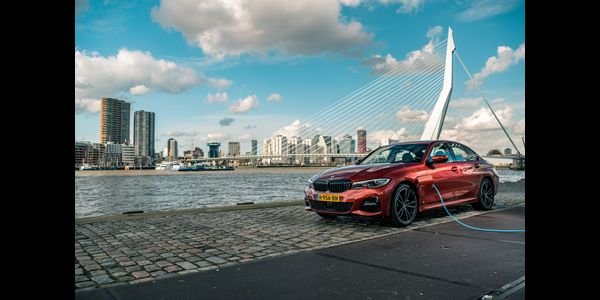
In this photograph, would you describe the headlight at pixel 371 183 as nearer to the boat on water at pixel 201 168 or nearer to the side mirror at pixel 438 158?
the side mirror at pixel 438 158

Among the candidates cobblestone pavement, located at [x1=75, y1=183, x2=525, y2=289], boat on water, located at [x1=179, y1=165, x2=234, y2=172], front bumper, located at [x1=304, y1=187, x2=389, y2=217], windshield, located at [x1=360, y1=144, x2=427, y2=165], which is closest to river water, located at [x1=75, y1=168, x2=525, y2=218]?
cobblestone pavement, located at [x1=75, y1=183, x2=525, y2=289]

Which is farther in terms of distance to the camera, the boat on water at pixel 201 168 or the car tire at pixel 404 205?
the boat on water at pixel 201 168

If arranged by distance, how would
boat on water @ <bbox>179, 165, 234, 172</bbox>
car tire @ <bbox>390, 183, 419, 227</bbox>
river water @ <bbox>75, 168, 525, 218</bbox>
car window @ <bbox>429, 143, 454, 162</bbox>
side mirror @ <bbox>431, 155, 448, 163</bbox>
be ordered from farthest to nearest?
boat on water @ <bbox>179, 165, 234, 172</bbox>
river water @ <bbox>75, 168, 525, 218</bbox>
car window @ <bbox>429, 143, 454, 162</bbox>
side mirror @ <bbox>431, 155, 448, 163</bbox>
car tire @ <bbox>390, 183, 419, 227</bbox>

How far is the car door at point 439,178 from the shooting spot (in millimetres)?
6746

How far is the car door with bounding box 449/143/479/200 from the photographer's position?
7570mm

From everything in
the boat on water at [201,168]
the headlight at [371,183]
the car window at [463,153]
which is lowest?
the boat on water at [201,168]

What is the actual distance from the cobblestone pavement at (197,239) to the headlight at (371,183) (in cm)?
65

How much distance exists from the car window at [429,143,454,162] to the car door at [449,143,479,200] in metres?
0.17

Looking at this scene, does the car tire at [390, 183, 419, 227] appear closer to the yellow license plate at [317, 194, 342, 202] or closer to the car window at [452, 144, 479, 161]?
the yellow license plate at [317, 194, 342, 202]

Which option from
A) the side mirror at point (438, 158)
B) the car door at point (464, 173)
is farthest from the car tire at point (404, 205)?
the car door at point (464, 173)

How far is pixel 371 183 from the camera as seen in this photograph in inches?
240

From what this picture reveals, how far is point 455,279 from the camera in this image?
346 centimetres
